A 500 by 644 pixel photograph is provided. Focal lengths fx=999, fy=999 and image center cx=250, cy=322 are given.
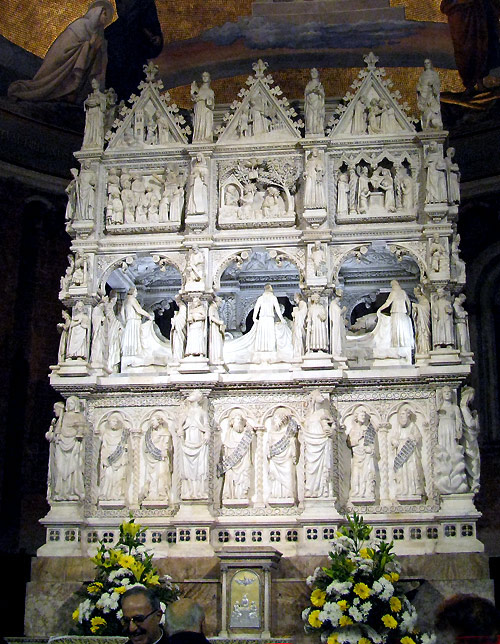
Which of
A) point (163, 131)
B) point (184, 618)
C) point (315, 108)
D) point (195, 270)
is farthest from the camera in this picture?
point (163, 131)

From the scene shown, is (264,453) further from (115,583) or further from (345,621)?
(345,621)

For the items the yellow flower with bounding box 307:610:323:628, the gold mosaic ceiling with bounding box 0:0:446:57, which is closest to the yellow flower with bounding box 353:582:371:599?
the yellow flower with bounding box 307:610:323:628

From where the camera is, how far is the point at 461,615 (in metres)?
5.66

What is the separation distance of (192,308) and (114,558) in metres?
4.36

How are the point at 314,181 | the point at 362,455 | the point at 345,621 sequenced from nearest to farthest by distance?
the point at 345,621 < the point at 362,455 < the point at 314,181

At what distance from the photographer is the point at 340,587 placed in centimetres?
1302

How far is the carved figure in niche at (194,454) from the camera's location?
15391mm

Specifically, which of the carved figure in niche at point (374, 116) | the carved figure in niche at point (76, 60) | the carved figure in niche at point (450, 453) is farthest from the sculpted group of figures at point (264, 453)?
the carved figure in niche at point (76, 60)

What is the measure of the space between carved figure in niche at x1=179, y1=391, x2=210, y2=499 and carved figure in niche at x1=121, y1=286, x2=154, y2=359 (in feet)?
6.33

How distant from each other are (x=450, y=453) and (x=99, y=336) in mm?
5998

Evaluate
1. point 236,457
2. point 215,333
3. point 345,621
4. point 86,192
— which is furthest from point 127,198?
point 345,621

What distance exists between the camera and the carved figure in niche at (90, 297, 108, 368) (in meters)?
16.5

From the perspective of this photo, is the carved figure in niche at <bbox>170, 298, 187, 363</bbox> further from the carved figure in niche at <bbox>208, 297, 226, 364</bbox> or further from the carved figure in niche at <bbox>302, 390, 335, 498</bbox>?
the carved figure in niche at <bbox>302, 390, 335, 498</bbox>

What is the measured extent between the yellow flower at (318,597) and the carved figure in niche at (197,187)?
6.66 metres
